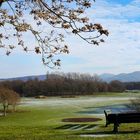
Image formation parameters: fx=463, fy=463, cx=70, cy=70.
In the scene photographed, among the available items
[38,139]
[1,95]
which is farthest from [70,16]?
[1,95]

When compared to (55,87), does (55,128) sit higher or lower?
lower

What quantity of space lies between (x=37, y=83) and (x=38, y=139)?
463ft

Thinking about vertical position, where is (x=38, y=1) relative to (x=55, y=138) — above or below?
above

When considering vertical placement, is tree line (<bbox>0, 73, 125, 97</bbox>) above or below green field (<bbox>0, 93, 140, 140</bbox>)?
above

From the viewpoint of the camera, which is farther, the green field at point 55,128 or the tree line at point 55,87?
the tree line at point 55,87

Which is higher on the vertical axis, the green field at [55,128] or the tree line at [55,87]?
the tree line at [55,87]

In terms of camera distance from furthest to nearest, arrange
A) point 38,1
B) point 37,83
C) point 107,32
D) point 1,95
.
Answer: point 37,83
point 1,95
point 38,1
point 107,32

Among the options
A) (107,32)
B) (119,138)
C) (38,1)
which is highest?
(38,1)

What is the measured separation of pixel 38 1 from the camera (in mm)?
13250

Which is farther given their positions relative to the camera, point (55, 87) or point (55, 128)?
point (55, 87)

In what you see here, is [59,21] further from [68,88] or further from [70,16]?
[68,88]

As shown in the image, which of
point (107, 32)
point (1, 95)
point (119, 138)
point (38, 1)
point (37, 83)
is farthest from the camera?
point (37, 83)

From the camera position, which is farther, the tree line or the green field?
the tree line

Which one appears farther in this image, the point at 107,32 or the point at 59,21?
the point at 59,21
